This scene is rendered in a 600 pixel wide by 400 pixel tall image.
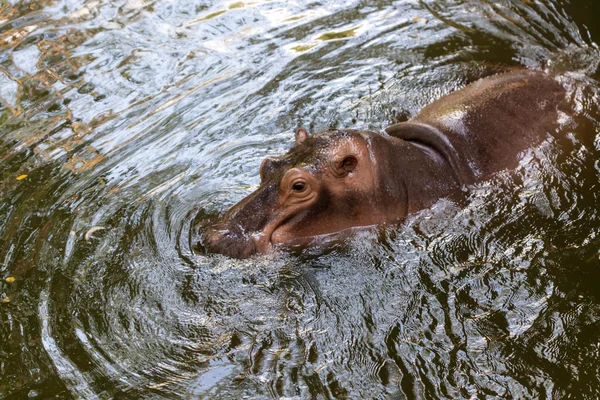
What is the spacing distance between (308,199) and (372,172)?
48cm

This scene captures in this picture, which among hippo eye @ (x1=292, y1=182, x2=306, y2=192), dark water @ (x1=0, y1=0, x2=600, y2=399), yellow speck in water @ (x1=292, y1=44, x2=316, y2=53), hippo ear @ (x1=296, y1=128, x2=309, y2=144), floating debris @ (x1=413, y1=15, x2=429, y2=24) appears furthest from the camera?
floating debris @ (x1=413, y1=15, x2=429, y2=24)

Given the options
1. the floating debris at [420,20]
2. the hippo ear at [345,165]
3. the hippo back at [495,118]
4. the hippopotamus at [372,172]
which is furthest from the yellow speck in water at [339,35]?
the hippo ear at [345,165]

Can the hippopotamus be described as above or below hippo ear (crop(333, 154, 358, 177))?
below

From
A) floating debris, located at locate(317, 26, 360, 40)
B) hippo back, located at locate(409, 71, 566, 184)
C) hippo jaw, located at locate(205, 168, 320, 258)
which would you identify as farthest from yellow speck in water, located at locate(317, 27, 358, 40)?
hippo jaw, located at locate(205, 168, 320, 258)

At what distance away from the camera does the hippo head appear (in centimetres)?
466

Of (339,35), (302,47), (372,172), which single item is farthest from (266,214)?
(339,35)

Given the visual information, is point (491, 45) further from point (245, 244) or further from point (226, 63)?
point (245, 244)

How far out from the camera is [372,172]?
15.7 ft

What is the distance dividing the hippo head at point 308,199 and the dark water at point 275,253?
0.15m

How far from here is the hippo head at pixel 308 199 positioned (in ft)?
15.3

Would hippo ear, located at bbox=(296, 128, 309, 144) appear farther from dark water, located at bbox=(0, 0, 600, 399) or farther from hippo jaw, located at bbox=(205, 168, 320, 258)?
dark water, located at bbox=(0, 0, 600, 399)

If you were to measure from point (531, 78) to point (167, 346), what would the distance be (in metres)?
3.71

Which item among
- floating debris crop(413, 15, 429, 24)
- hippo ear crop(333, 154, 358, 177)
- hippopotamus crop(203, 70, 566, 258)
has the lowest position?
floating debris crop(413, 15, 429, 24)

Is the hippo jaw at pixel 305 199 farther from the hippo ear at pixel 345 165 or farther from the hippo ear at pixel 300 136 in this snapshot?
the hippo ear at pixel 300 136
